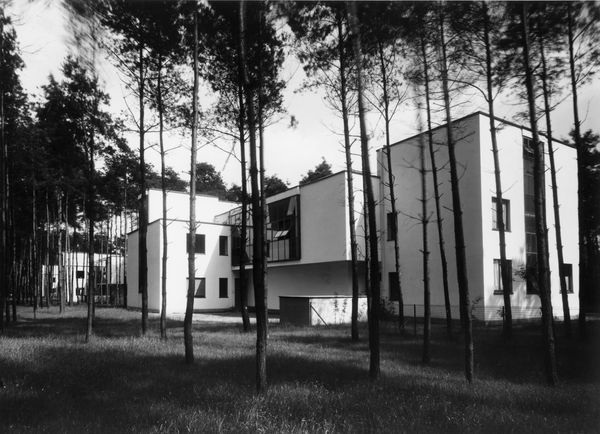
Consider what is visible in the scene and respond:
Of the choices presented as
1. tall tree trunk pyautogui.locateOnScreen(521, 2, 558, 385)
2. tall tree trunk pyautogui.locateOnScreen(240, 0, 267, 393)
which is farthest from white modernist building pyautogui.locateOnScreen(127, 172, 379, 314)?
tall tree trunk pyautogui.locateOnScreen(240, 0, 267, 393)

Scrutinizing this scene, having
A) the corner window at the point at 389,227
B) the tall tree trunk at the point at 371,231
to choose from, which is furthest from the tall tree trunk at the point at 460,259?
the corner window at the point at 389,227

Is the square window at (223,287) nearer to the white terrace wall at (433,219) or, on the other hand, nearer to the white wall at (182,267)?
the white wall at (182,267)

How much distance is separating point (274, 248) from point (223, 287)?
21.1ft

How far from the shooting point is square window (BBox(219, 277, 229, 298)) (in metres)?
35.3

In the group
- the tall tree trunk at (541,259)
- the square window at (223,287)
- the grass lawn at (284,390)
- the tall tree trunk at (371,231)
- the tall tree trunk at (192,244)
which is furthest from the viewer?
the square window at (223,287)

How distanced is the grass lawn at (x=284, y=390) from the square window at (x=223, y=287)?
2205cm

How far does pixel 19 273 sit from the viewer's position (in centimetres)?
3706

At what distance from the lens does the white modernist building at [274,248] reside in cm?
2653

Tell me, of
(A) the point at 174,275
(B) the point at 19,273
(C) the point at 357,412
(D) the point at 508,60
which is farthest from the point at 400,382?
(B) the point at 19,273

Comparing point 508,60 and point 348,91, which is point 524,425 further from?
point 348,91

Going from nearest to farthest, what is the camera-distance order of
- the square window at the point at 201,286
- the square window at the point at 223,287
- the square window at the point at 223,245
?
1. the square window at the point at 201,286
2. the square window at the point at 223,287
3. the square window at the point at 223,245

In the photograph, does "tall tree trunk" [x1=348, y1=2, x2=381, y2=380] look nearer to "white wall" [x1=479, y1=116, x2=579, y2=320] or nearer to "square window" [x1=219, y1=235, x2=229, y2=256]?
"white wall" [x1=479, y1=116, x2=579, y2=320]

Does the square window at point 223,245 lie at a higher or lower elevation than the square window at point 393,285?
higher

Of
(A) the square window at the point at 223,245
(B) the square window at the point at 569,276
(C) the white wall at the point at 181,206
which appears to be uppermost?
(C) the white wall at the point at 181,206
